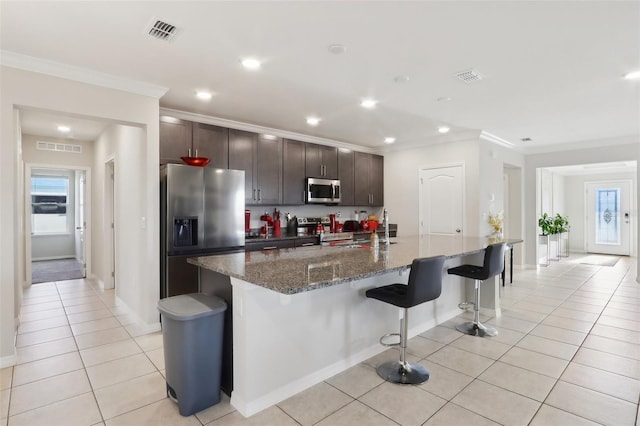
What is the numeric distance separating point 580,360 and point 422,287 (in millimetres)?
1664

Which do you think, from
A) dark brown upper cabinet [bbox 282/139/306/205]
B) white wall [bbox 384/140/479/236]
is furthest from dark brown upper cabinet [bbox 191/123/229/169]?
white wall [bbox 384/140/479/236]

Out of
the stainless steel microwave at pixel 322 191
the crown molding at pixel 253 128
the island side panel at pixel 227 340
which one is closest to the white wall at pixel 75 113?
the crown molding at pixel 253 128

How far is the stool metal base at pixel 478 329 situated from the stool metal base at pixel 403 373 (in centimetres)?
102

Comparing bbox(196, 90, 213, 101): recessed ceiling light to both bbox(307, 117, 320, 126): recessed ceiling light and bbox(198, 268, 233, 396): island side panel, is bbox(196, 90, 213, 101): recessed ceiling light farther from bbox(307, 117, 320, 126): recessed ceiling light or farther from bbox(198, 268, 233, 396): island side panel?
bbox(198, 268, 233, 396): island side panel

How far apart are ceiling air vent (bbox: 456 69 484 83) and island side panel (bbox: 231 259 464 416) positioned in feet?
6.61

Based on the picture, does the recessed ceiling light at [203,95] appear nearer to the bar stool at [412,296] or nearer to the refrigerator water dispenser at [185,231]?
the refrigerator water dispenser at [185,231]

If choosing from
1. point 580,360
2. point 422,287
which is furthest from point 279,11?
point 580,360

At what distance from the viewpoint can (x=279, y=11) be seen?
2.15m

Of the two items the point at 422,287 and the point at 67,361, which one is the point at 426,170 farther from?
the point at 67,361

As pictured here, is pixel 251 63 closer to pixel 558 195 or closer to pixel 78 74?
pixel 78 74

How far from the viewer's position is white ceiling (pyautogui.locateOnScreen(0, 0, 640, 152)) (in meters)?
2.15

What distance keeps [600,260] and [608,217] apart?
1.75 meters

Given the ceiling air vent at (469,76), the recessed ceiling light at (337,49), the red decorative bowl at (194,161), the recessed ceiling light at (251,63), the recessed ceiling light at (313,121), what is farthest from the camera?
the recessed ceiling light at (313,121)

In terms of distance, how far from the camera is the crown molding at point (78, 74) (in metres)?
2.72
